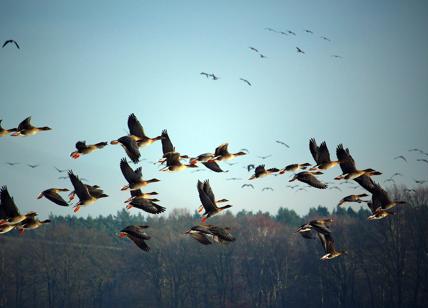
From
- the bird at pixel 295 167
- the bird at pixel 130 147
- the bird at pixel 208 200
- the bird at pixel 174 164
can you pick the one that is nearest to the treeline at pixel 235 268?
the bird at pixel 295 167

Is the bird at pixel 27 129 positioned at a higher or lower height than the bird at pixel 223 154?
higher

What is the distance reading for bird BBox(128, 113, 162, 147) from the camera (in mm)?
21922

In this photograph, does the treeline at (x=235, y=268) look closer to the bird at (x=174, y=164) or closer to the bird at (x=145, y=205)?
the bird at (x=174, y=164)

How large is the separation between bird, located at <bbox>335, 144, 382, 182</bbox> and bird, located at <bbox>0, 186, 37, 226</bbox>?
12.0 metres

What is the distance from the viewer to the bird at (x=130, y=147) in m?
19.7

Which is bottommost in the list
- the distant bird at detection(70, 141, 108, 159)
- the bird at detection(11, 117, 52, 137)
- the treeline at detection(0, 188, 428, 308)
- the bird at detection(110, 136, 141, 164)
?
the treeline at detection(0, 188, 428, 308)

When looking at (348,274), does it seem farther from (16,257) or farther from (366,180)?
(366,180)

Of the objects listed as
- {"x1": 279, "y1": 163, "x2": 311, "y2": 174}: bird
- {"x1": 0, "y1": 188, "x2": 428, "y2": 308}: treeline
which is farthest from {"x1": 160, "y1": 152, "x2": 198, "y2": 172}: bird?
{"x1": 0, "y1": 188, "x2": 428, "y2": 308}: treeline

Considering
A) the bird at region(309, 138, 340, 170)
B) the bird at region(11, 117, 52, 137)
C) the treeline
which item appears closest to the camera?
the bird at region(309, 138, 340, 170)

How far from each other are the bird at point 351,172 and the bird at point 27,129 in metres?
12.5

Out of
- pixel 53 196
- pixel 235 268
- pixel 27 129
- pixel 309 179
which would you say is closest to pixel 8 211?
pixel 53 196

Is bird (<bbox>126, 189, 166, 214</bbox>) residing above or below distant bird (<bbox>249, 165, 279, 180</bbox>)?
below

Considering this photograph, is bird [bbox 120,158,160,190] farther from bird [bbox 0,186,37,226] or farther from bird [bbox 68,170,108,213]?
bird [bbox 0,186,37,226]

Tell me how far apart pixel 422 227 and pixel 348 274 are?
1476 centimetres
